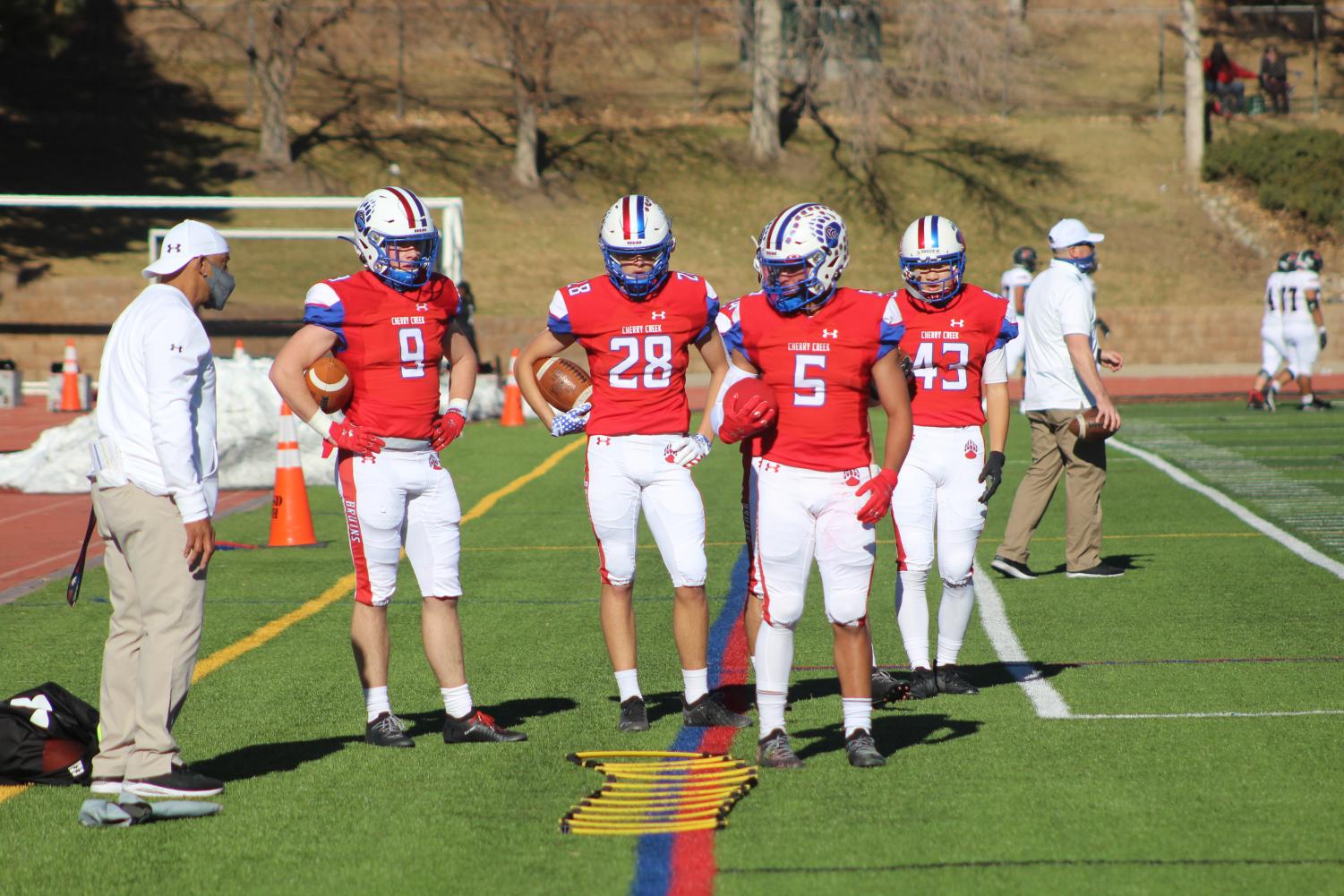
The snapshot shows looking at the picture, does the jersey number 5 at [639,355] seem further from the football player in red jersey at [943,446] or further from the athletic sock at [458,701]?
the athletic sock at [458,701]

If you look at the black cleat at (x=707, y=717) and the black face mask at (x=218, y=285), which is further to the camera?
the black cleat at (x=707, y=717)

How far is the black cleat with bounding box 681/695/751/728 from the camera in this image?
6773 mm

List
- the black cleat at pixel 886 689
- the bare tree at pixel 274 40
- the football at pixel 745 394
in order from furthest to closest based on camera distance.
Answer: the bare tree at pixel 274 40
the black cleat at pixel 886 689
the football at pixel 745 394

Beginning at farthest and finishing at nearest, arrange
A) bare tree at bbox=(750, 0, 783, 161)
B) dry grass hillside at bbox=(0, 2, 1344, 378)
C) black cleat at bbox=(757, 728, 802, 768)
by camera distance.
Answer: bare tree at bbox=(750, 0, 783, 161) < dry grass hillside at bbox=(0, 2, 1344, 378) < black cleat at bbox=(757, 728, 802, 768)

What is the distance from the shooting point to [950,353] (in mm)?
7398

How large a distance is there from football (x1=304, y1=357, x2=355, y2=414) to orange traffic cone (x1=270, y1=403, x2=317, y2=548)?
19.1 feet

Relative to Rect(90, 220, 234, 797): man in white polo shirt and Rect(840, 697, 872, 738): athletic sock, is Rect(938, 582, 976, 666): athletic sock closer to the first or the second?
Rect(840, 697, 872, 738): athletic sock

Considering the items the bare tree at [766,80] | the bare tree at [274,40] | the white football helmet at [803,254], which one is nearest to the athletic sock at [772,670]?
the white football helmet at [803,254]

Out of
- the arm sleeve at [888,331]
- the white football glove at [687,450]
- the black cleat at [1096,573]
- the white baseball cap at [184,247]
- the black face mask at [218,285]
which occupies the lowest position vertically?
the black cleat at [1096,573]

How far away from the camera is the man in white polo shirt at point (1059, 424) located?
32.9ft

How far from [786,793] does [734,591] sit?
15.0 ft

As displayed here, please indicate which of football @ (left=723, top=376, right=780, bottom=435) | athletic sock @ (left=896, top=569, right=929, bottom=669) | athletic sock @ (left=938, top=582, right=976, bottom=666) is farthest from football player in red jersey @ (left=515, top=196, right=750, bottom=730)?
athletic sock @ (left=938, top=582, right=976, bottom=666)

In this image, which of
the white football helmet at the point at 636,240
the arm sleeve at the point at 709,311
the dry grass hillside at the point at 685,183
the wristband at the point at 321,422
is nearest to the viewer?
the wristband at the point at 321,422

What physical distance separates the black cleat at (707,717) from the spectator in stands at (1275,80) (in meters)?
42.2
